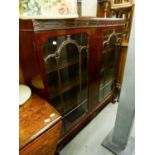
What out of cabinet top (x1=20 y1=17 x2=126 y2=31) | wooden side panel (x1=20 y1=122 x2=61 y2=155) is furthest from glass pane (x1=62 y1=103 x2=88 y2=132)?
cabinet top (x1=20 y1=17 x2=126 y2=31)

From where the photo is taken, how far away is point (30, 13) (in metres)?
0.83

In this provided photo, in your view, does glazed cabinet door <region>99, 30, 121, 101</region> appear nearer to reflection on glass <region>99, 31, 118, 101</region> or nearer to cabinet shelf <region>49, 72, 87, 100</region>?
reflection on glass <region>99, 31, 118, 101</region>

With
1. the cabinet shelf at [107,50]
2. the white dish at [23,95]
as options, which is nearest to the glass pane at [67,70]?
the white dish at [23,95]

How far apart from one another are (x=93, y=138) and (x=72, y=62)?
0.98 meters

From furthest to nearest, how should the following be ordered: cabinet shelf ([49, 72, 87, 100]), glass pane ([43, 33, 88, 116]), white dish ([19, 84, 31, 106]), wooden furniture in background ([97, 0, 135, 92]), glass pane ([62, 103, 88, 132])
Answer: wooden furniture in background ([97, 0, 135, 92]) → glass pane ([62, 103, 88, 132]) → cabinet shelf ([49, 72, 87, 100]) → glass pane ([43, 33, 88, 116]) → white dish ([19, 84, 31, 106])

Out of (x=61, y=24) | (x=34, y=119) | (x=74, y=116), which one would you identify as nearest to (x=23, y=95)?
(x=34, y=119)

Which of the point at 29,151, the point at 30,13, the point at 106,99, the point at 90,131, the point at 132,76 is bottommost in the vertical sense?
the point at 90,131

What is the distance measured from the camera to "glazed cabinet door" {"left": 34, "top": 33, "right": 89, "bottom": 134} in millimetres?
1004

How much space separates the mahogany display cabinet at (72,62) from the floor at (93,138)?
0.32ft

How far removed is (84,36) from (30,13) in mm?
553

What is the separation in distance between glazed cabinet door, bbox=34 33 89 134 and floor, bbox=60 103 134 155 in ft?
0.83
